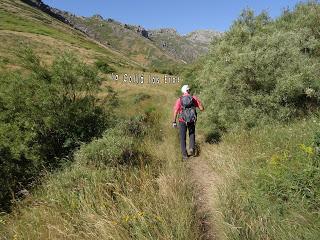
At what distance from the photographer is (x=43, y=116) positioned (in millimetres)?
12977

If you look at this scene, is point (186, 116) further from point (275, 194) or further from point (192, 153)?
point (275, 194)

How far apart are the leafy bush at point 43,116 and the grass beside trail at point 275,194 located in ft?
19.2

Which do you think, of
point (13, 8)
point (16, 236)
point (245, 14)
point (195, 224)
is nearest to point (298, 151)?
point (195, 224)

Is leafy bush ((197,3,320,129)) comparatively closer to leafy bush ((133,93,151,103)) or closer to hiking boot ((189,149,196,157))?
hiking boot ((189,149,196,157))

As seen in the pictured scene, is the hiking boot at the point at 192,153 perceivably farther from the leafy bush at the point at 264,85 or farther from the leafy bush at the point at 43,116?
the leafy bush at the point at 43,116

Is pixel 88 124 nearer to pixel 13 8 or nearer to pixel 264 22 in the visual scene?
pixel 264 22

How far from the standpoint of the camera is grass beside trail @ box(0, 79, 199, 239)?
566cm

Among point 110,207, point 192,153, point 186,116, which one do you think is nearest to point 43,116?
point 186,116

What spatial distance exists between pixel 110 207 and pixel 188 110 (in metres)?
5.56

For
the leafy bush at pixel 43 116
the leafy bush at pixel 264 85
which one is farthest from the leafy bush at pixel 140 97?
the leafy bush at pixel 264 85

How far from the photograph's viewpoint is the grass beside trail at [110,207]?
5.66 metres

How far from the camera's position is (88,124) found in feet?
46.5

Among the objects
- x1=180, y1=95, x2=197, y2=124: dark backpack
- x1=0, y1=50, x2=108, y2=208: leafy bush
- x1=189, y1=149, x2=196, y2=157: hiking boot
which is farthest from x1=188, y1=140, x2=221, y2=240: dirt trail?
x1=0, y1=50, x2=108, y2=208: leafy bush

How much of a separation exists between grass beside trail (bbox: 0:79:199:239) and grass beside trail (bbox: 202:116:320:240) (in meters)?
0.62
